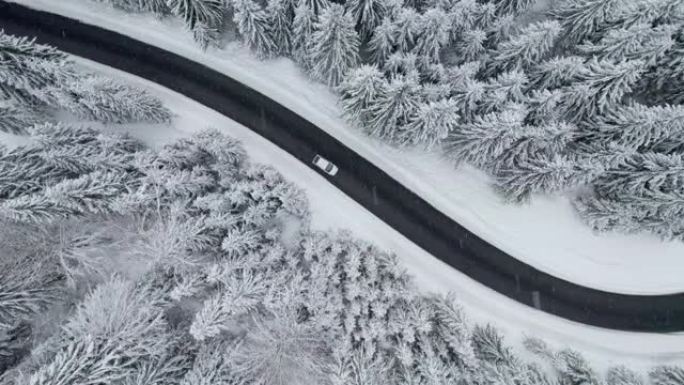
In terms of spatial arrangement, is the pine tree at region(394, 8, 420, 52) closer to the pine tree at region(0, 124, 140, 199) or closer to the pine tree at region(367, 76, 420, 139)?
the pine tree at region(367, 76, 420, 139)

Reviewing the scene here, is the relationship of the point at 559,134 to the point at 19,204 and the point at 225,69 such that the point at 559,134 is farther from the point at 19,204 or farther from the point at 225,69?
the point at 19,204

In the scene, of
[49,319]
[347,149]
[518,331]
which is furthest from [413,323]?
[49,319]

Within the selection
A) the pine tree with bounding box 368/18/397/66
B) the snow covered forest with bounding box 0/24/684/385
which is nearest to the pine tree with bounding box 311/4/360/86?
the pine tree with bounding box 368/18/397/66

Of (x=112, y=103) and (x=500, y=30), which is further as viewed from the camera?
(x=500, y=30)

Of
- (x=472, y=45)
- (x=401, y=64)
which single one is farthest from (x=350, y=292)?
(x=472, y=45)

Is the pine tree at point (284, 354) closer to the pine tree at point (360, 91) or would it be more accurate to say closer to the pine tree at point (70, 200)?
the pine tree at point (70, 200)

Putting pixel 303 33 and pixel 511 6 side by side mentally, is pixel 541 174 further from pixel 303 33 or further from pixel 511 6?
pixel 303 33
